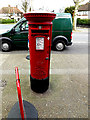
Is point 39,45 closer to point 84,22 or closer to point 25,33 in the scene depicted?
point 25,33

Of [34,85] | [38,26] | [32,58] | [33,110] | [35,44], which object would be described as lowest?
[33,110]

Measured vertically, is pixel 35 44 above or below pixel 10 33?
below

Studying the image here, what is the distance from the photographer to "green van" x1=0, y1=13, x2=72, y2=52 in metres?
7.27

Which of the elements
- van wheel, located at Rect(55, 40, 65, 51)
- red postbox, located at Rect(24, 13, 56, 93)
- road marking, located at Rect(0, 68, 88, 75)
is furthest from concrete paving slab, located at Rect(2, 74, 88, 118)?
van wheel, located at Rect(55, 40, 65, 51)

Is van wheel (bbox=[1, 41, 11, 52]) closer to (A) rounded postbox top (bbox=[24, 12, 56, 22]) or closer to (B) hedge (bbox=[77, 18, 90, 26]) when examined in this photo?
(A) rounded postbox top (bbox=[24, 12, 56, 22])

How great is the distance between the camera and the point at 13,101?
122 inches

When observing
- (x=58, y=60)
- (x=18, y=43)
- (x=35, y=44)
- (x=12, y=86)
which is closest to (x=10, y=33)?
(x=18, y=43)

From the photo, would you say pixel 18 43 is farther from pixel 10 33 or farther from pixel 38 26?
pixel 38 26

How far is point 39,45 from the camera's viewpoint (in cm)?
290

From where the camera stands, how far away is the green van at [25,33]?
727 cm

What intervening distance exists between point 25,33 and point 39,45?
4.64 metres

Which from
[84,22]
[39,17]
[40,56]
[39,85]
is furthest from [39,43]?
[84,22]

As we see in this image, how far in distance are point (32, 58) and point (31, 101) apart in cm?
109

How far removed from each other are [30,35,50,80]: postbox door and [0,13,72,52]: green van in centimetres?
454
